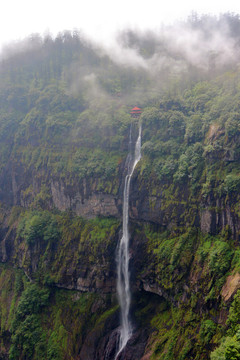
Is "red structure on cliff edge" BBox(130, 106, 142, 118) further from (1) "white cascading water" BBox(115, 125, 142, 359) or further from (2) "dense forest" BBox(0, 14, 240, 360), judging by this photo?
(1) "white cascading water" BBox(115, 125, 142, 359)

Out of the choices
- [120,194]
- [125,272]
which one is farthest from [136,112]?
[125,272]

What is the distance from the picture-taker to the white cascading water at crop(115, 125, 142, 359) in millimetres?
31167

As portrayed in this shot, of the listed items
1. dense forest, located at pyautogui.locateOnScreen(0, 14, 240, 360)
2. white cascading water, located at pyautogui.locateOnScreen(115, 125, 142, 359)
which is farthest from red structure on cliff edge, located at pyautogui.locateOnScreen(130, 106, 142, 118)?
white cascading water, located at pyautogui.locateOnScreen(115, 125, 142, 359)

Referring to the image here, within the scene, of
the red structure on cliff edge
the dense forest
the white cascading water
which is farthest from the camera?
the red structure on cliff edge

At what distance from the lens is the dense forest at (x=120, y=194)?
1078 inches

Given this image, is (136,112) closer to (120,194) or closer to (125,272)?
(120,194)

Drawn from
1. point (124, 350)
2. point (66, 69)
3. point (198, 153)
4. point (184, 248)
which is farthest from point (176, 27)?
point (124, 350)

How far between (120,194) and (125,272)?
32.0ft

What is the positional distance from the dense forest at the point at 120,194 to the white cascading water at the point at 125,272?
737mm

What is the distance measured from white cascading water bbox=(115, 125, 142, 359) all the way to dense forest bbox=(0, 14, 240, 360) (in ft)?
2.42

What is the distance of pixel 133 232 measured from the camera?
35.4m

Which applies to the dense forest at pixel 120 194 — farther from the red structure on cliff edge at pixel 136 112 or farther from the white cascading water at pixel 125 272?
the red structure on cliff edge at pixel 136 112

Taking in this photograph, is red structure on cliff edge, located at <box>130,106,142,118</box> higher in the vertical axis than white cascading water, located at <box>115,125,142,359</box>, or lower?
higher

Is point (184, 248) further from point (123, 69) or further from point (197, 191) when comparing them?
point (123, 69)
